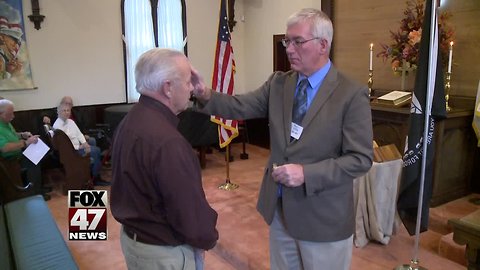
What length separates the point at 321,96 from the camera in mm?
1444

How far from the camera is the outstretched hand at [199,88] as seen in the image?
155 centimetres

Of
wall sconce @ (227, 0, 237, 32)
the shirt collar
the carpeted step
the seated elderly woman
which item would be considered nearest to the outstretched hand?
the shirt collar

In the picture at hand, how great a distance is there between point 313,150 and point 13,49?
488cm

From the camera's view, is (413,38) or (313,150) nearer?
(313,150)

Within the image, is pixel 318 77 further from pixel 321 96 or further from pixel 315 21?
pixel 315 21

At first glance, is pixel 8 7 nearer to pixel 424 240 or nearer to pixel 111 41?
pixel 111 41

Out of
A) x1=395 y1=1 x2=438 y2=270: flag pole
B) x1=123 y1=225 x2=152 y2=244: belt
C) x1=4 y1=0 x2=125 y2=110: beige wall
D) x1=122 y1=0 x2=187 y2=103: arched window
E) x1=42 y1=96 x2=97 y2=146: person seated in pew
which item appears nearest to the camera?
x1=123 y1=225 x2=152 y2=244: belt

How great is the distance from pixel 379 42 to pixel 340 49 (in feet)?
2.08

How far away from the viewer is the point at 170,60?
127cm

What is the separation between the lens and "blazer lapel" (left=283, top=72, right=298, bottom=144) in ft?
4.96

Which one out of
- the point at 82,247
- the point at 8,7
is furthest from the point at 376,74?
the point at 8,7

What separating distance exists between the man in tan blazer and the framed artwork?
436 cm

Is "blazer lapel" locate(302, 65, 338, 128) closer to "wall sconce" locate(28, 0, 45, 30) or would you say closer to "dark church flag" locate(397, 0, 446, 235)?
"dark church flag" locate(397, 0, 446, 235)

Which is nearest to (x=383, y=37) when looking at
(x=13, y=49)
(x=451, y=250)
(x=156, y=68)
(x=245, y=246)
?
(x=451, y=250)
